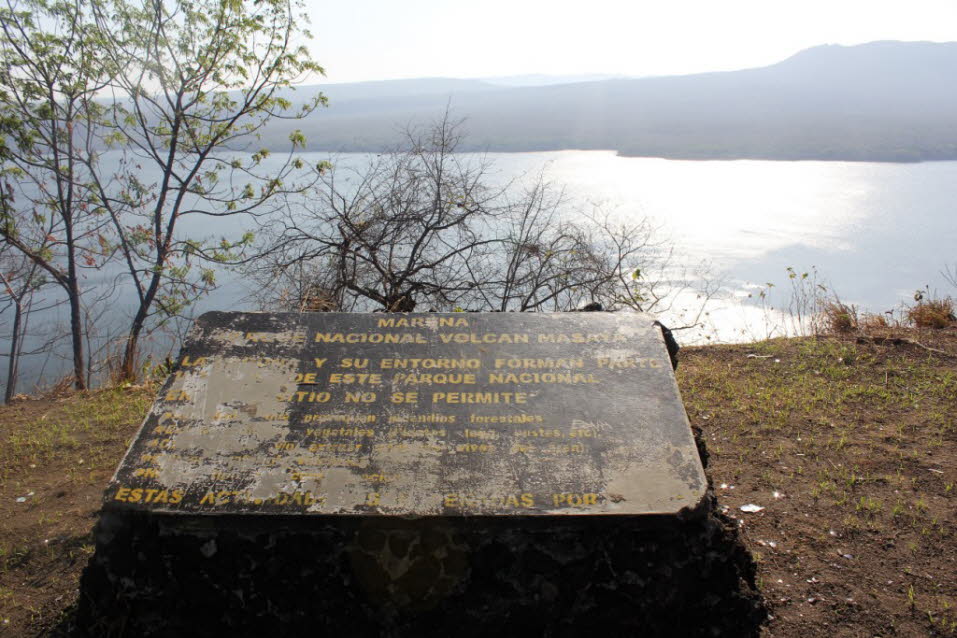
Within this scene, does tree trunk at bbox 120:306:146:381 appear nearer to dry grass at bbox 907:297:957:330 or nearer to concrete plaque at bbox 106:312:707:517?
concrete plaque at bbox 106:312:707:517

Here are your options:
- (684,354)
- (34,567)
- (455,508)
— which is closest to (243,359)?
(455,508)

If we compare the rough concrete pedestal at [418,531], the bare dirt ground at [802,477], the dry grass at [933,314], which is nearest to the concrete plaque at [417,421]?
the rough concrete pedestal at [418,531]

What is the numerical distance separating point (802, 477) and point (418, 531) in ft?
9.17

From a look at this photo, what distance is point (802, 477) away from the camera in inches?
153

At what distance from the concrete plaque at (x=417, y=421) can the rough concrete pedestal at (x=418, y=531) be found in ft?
0.03

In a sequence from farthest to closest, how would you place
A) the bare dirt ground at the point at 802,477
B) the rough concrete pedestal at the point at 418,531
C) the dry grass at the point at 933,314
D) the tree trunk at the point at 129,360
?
1. the dry grass at the point at 933,314
2. the tree trunk at the point at 129,360
3. the bare dirt ground at the point at 802,477
4. the rough concrete pedestal at the point at 418,531

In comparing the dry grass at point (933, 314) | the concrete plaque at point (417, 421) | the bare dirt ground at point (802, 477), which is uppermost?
the concrete plaque at point (417, 421)

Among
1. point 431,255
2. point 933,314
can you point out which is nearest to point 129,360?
point 431,255

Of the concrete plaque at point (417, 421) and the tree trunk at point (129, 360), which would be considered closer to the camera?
the concrete plaque at point (417, 421)

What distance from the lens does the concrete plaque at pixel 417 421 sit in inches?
92.4

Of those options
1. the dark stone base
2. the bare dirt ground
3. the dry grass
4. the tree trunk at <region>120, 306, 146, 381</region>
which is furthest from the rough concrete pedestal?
the dry grass

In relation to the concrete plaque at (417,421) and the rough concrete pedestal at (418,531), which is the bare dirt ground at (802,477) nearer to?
the rough concrete pedestal at (418,531)

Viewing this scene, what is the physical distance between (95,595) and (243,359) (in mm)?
1132

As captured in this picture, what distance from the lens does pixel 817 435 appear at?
175 inches
